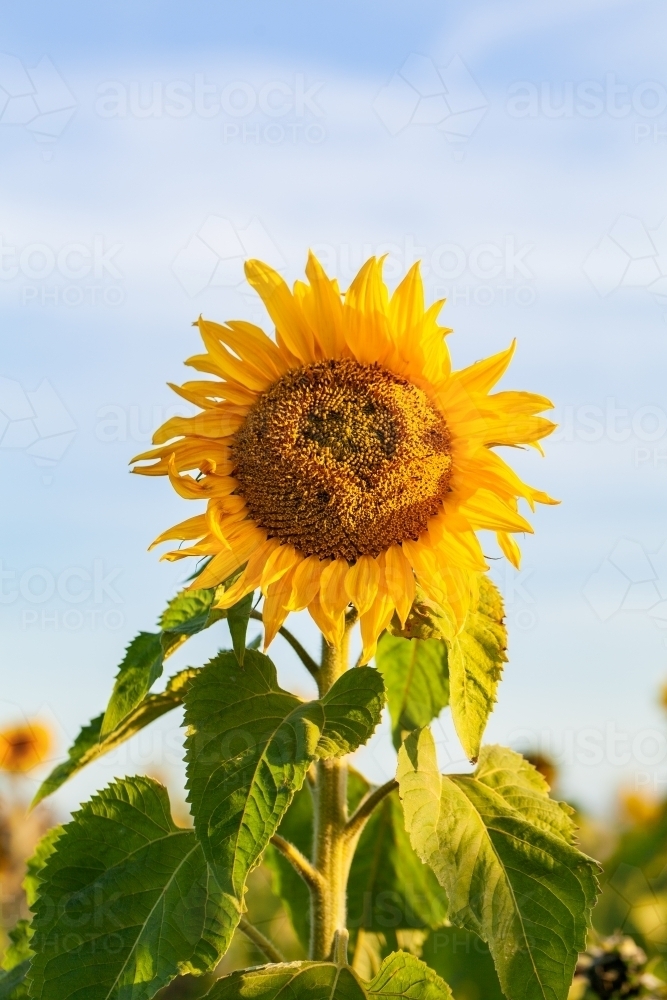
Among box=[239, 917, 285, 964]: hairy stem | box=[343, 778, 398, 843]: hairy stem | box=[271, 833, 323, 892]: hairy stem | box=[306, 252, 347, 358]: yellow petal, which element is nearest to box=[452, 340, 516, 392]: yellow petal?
box=[306, 252, 347, 358]: yellow petal

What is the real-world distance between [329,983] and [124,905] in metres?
0.36

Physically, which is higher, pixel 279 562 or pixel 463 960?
pixel 279 562

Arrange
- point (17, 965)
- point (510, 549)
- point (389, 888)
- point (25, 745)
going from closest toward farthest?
1. point (510, 549)
2. point (17, 965)
3. point (389, 888)
4. point (25, 745)

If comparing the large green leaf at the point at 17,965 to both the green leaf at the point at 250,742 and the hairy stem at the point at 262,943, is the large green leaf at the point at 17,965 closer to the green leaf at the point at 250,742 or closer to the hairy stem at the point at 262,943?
the hairy stem at the point at 262,943

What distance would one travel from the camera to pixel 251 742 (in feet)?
5.78

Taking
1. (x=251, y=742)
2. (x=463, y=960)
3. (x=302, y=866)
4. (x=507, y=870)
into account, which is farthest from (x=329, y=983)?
(x=463, y=960)

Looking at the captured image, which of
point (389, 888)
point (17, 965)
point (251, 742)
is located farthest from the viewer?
point (389, 888)

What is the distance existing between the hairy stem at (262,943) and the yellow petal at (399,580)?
2.17 feet

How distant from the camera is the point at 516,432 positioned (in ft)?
6.50

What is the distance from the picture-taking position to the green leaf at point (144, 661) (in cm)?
196

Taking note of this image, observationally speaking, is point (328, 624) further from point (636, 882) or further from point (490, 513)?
point (636, 882)

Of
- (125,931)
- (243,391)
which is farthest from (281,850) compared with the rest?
(243,391)

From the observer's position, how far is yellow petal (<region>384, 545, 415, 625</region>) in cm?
187

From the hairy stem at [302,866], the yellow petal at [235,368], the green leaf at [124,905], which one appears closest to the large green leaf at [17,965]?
A: the green leaf at [124,905]
